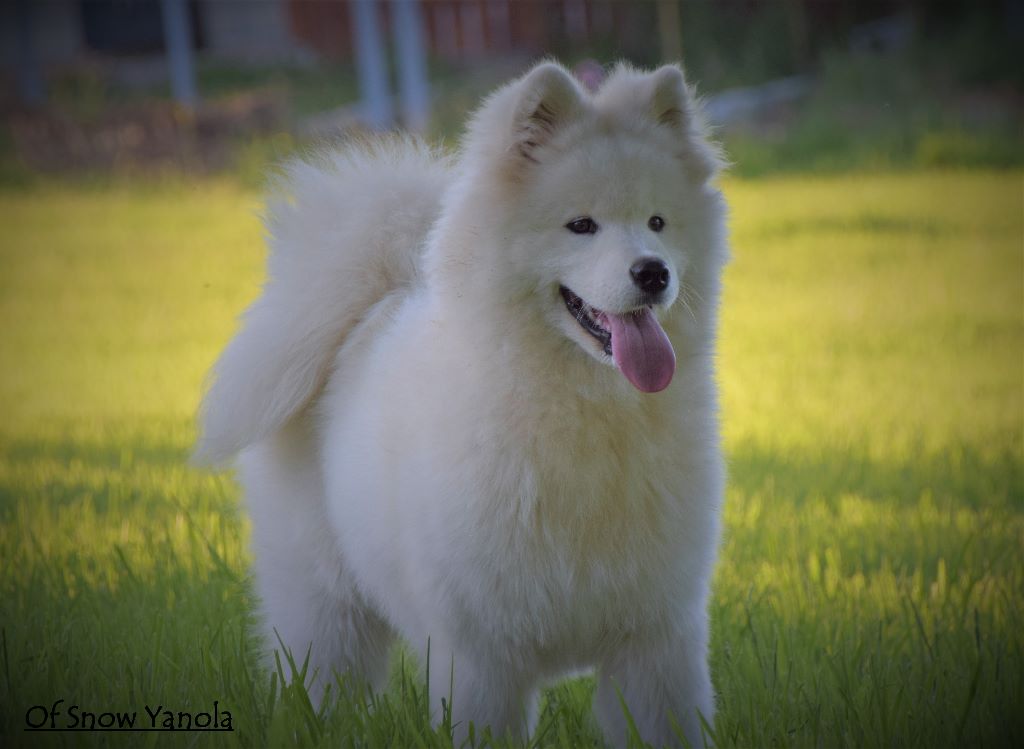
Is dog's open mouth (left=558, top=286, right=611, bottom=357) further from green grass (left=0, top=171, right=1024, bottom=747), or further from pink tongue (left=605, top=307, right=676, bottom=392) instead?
green grass (left=0, top=171, right=1024, bottom=747)

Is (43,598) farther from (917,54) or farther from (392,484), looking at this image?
(917,54)

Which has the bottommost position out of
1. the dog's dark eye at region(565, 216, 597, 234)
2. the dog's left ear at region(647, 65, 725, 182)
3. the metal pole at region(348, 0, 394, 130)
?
the dog's dark eye at region(565, 216, 597, 234)

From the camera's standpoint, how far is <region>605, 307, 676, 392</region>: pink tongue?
9.71 ft

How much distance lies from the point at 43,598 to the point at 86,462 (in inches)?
106

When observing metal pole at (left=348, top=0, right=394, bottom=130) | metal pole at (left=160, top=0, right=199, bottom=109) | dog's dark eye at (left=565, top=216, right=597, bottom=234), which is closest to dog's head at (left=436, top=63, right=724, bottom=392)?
dog's dark eye at (left=565, top=216, right=597, bottom=234)

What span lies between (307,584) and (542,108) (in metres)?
1.62

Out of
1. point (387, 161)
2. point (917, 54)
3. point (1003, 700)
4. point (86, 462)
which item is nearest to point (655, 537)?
point (1003, 700)

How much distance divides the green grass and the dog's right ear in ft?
5.12

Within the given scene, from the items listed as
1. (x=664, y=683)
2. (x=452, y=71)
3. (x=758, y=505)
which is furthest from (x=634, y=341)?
(x=452, y=71)

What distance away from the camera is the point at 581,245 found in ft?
9.82

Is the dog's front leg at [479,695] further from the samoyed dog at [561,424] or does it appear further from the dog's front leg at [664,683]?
the dog's front leg at [664,683]

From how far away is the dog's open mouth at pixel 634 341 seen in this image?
2961 millimetres

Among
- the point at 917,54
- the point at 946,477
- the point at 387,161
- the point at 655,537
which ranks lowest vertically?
the point at 946,477

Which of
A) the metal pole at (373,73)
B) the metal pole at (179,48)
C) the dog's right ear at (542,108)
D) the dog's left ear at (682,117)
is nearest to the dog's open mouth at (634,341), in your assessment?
the dog's right ear at (542,108)
